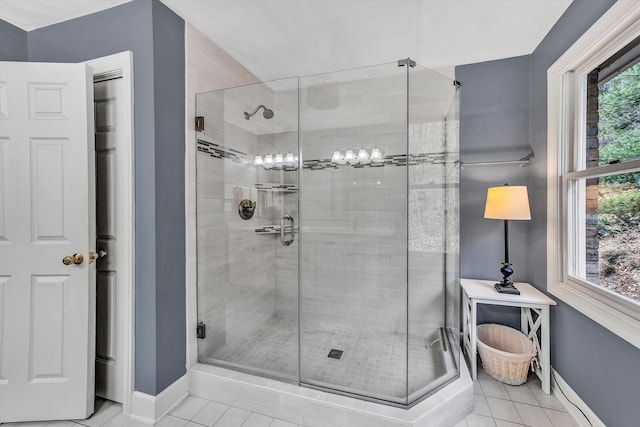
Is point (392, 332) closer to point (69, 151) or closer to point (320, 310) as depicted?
point (320, 310)

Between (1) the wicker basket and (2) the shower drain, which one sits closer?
(1) the wicker basket

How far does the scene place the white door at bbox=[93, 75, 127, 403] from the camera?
1631 mm

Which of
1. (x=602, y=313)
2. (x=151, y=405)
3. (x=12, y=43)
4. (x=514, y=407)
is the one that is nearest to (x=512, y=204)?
(x=602, y=313)

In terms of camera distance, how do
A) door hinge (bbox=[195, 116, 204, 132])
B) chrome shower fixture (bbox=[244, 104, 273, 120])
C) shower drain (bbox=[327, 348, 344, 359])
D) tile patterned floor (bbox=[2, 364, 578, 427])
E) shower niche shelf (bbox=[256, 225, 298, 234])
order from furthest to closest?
shower niche shelf (bbox=[256, 225, 298, 234])
chrome shower fixture (bbox=[244, 104, 273, 120])
shower drain (bbox=[327, 348, 344, 359])
door hinge (bbox=[195, 116, 204, 132])
tile patterned floor (bbox=[2, 364, 578, 427])

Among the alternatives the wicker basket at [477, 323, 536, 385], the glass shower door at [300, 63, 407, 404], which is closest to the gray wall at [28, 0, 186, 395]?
the glass shower door at [300, 63, 407, 404]

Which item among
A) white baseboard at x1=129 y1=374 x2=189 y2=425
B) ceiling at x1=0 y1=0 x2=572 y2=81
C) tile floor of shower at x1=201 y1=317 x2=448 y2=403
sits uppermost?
ceiling at x1=0 y1=0 x2=572 y2=81

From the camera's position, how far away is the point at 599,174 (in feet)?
4.86

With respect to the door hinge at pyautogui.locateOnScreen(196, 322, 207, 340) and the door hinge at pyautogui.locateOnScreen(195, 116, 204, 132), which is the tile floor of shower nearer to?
the door hinge at pyautogui.locateOnScreen(196, 322, 207, 340)

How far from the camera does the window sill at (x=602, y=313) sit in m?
1.18

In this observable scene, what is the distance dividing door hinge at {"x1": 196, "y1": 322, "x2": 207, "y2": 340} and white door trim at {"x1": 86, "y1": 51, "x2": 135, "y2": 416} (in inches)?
15.1

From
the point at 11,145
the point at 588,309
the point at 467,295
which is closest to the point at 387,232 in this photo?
the point at 467,295

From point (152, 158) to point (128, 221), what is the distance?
40 centimetres

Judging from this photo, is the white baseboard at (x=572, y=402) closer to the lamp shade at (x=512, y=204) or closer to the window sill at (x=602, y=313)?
the window sill at (x=602, y=313)

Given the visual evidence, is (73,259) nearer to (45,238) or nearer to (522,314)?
(45,238)
